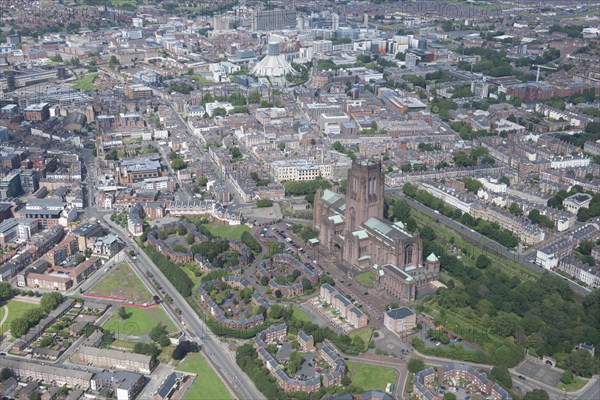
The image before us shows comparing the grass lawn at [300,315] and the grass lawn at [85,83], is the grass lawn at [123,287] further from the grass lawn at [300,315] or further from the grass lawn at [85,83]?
the grass lawn at [85,83]

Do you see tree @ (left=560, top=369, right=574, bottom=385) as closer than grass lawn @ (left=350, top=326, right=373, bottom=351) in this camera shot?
Yes

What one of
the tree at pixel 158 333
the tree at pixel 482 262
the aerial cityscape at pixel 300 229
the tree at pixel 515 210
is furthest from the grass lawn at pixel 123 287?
the tree at pixel 515 210

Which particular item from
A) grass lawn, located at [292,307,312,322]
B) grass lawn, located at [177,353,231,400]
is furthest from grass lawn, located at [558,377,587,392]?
grass lawn, located at [177,353,231,400]

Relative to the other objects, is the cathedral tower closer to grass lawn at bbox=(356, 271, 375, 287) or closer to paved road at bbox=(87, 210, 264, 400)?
grass lawn at bbox=(356, 271, 375, 287)

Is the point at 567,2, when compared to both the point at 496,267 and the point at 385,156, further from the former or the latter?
the point at 496,267

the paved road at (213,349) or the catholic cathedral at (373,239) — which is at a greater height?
the catholic cathedral at (373,239)

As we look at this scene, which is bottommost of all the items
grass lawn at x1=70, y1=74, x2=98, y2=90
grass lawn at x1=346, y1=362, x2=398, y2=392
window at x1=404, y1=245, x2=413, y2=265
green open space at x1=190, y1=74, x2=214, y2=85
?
grass lawn at x1=346, y1=362, x2=398, y2=392

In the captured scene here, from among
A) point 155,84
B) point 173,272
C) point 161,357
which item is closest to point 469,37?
point 155,84
